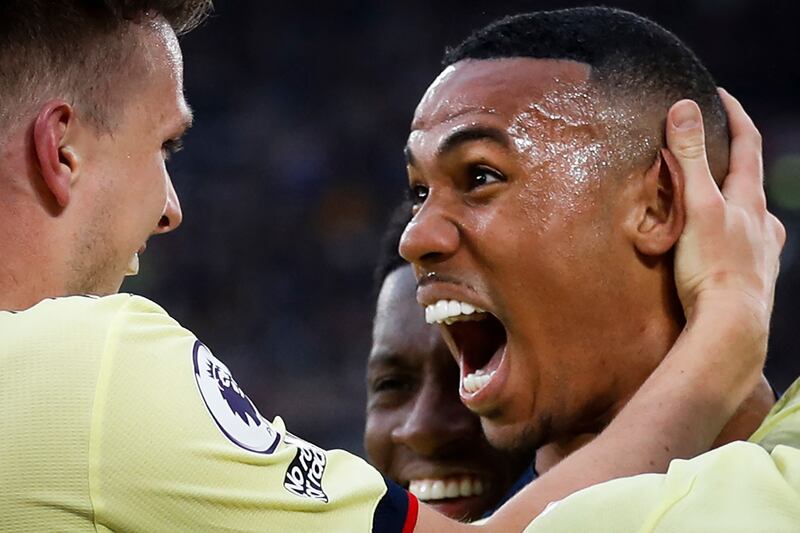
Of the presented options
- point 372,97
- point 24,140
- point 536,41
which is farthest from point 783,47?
point 24,140

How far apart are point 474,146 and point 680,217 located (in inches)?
17.4

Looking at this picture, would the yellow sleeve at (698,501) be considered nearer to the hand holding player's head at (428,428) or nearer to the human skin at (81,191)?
the human skin at (81,191)

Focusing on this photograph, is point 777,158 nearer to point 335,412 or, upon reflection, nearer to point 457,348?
point 335,412

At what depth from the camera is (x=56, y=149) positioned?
2295 millimetres

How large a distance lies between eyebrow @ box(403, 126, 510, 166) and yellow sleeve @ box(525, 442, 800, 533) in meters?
1.20

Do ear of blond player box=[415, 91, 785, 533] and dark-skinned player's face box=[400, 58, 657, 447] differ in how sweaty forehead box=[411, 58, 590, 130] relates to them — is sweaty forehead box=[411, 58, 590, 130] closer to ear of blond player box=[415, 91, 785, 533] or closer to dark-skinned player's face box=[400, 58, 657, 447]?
dark-skinned player's face box=[400, 58, 657, 447]

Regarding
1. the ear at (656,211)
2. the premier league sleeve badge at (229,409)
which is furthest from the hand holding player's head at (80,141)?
the ear at (656,211)

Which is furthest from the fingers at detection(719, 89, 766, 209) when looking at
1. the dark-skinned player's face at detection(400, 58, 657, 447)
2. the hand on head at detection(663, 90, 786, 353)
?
the dark-skinned player's face at detection(400, 58, 657, 447)

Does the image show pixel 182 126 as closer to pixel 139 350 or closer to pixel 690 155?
pixel 139 350

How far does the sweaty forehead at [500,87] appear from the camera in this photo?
2658 millimetres

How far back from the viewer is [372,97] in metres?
Answer: 9.85

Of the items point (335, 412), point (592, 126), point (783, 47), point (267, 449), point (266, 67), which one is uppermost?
point (592, 126)

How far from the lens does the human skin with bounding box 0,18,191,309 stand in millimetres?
2250

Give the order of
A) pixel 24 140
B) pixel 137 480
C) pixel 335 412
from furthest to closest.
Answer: pixel 335 412, pixel 24 140, pixel 137 480
